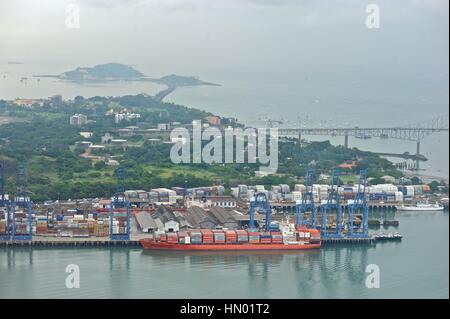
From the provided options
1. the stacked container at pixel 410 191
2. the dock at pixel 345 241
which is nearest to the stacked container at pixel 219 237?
the dock at pixel 345 241

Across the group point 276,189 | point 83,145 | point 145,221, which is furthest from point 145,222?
point 83,145

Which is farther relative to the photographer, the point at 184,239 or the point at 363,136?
the point at 363,136

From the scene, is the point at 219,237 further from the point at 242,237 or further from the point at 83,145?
the point at 83,145

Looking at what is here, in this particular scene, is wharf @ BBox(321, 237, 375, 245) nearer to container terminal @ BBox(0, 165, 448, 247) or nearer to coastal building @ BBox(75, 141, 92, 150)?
container terminal @ BBox(0, 165, 448, 247)

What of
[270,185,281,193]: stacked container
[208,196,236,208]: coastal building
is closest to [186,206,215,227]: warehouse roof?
[208,196,236,208]: coastal building

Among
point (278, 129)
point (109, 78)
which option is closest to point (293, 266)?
point (278, 129)

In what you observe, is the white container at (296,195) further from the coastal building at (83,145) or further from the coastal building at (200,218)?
the coastal building at (83,145)
